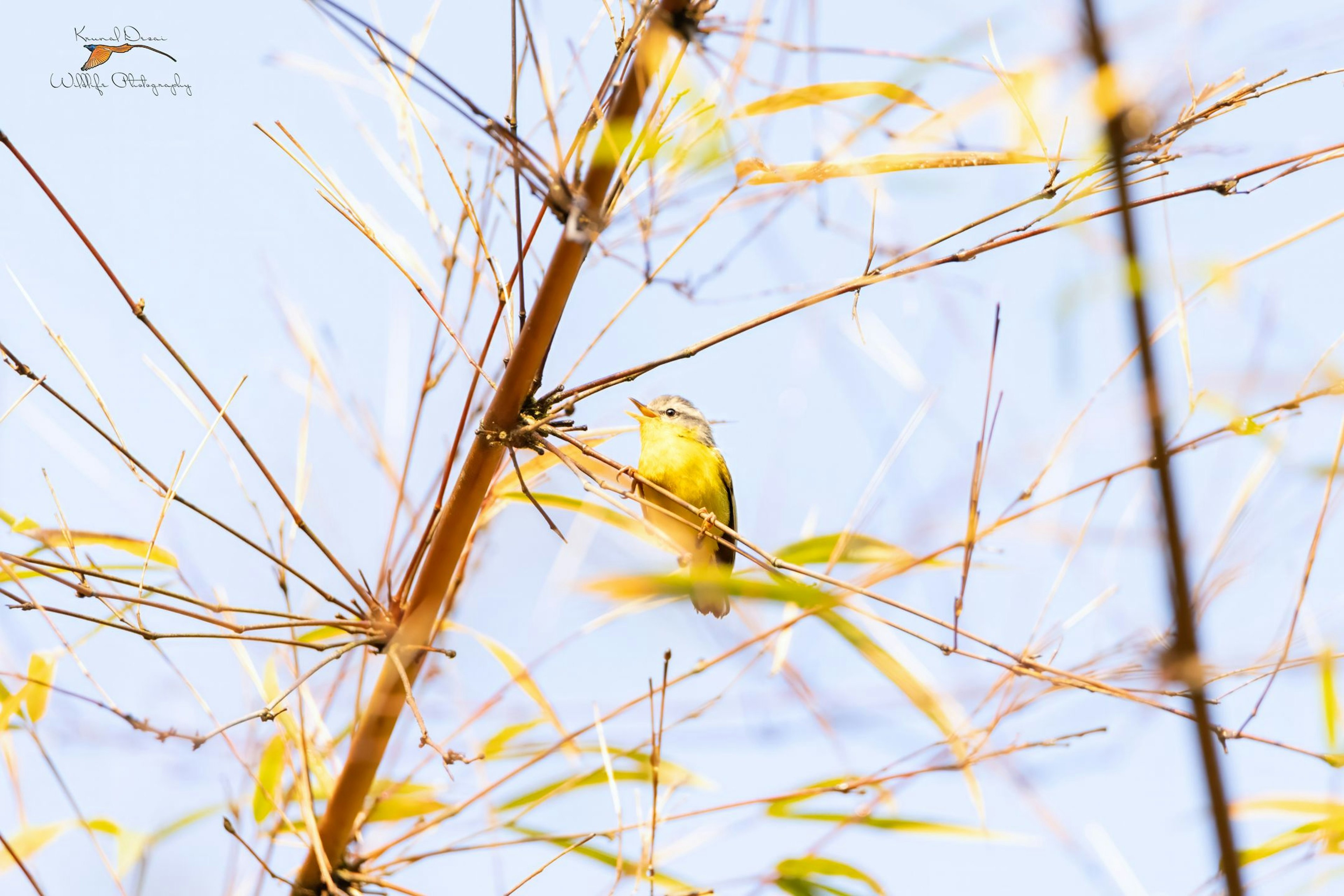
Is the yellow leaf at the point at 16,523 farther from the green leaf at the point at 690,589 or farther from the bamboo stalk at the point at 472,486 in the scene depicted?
the green leaf at the point at 690,589

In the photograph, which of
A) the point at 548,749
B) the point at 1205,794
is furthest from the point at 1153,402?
the point at 548,749

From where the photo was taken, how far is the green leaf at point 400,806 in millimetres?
1709

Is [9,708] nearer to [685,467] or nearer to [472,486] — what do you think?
[472,486]

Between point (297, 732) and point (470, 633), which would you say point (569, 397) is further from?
point (297, 732)

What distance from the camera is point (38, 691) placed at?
1.71 m

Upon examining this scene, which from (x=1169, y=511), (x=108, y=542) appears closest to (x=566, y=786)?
(x=108, y=542)

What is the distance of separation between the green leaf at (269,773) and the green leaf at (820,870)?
87 centimetres

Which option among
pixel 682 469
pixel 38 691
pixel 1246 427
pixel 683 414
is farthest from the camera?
pixel 683 414

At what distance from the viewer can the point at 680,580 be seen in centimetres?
57

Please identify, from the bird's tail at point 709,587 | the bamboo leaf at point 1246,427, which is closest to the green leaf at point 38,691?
the bird's tail at point 709,587

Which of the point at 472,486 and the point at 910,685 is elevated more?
the point at 472,486

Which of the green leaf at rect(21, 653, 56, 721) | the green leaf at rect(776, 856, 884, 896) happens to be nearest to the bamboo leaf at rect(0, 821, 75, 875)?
the green leaf at rect(21, 653, 56, 721)

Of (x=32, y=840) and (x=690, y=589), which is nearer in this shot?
(x=690, y=589)

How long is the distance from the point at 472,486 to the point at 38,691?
2.88 ft
